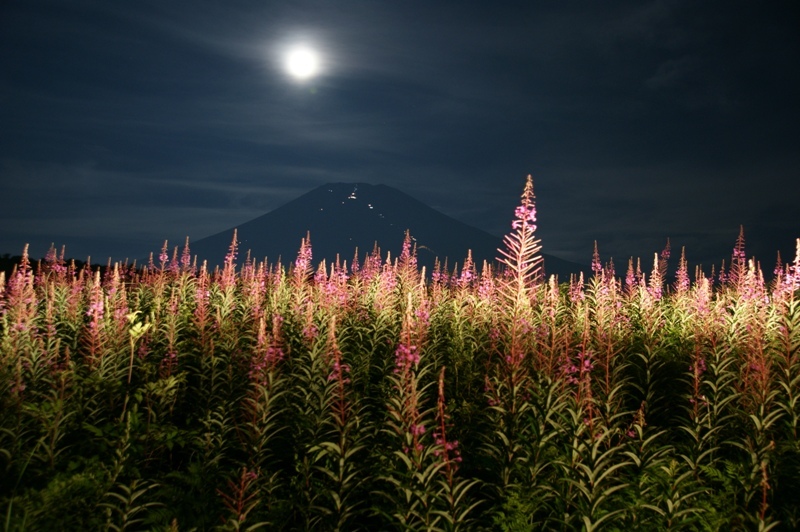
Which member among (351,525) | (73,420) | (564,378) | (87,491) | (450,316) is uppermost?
(450,316)

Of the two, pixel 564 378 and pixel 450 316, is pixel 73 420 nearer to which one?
pixel 564 378

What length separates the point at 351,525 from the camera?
5500mm

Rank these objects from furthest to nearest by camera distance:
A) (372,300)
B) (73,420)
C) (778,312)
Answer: (372,300), (778,312), (73,420)

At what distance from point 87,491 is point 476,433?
4.41 metres

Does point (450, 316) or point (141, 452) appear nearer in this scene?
point (141, 452)

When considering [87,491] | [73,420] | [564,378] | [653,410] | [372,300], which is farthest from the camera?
[372,300]

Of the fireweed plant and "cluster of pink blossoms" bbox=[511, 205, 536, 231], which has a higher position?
"cluster of pink blossoms" bbox=[511, 205, 536, 231]

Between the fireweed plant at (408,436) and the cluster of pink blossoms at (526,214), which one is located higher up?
the cluster of pink blossoms at (526,214)

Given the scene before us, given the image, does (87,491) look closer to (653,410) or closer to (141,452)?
(141,452)

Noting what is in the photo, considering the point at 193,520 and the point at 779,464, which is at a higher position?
the point at 779,464

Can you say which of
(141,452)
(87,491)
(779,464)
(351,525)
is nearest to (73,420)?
(141,452)

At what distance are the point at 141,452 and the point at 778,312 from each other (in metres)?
11.8

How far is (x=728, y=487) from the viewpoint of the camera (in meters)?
5.18

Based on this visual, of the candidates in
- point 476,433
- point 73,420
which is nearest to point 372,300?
point 476,433
